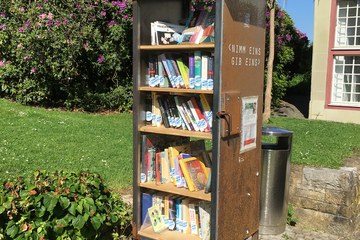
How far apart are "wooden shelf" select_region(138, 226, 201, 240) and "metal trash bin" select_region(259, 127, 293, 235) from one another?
4.35 feet

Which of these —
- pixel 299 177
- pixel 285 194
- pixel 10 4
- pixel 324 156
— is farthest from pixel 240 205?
pixel 10 4

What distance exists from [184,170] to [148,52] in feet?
3.65

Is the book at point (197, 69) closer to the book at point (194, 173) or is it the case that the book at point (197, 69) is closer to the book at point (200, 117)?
the book at point (200, 117)

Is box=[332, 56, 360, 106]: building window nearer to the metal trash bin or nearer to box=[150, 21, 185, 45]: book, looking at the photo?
the metal trash bin

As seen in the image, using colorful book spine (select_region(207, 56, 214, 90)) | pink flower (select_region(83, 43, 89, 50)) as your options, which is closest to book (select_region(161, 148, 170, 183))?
colorful book spine (select_region(207, 56, 214, 90))

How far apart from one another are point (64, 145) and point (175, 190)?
4.41 metres

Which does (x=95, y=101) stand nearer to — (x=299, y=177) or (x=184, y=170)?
(x=299, y=177)

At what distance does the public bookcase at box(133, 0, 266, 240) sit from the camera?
3.32 m

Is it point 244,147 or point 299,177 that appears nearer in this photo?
point 244,147

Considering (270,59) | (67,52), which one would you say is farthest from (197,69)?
(270,59)

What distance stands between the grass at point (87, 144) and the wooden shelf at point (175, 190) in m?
1.86

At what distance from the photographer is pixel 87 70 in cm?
1362

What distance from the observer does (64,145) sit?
7637 mm

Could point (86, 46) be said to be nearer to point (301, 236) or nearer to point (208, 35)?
point (301, 236)
